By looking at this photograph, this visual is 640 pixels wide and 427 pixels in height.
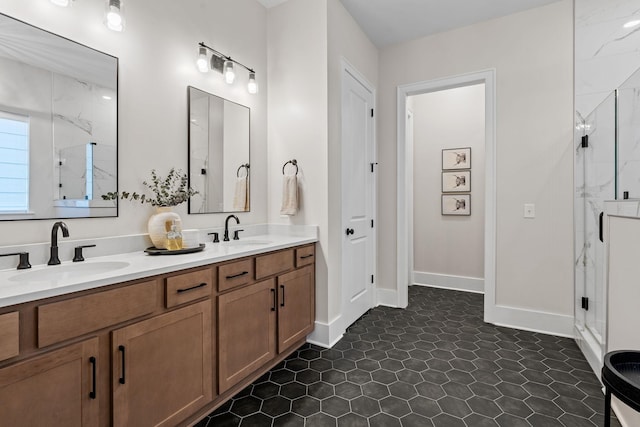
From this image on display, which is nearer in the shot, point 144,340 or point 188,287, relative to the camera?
point 144,340

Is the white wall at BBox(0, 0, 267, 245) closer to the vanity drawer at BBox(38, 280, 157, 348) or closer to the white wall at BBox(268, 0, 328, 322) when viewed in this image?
the white wall at BBox(268, 0, 328, 322)

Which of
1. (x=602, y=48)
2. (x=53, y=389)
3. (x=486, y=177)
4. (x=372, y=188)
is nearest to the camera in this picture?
(x=53, y=389)

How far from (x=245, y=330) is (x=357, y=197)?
1788mm

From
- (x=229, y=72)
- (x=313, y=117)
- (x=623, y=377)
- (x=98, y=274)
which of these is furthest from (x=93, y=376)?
(x=313, y=117)

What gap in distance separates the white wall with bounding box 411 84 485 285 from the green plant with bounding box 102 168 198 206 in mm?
3421

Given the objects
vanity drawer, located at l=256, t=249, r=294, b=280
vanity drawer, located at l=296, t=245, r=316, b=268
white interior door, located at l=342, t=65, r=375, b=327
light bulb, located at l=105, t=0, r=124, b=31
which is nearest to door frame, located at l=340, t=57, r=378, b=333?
white interior door, located at l=342, t=65, r=375, b=327

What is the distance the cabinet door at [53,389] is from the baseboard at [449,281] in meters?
4.10

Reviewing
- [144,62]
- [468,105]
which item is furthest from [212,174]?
[468,105]

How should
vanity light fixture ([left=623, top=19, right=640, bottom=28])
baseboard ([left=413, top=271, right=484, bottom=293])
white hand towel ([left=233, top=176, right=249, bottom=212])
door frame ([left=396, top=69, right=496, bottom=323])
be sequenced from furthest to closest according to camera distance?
baseboard ([left=413, top=271, right=484, bottom=293]) < door frame ([left=396, top=69, right=496, bottom=323]) < white hand towel ([left=233, top=176, right=249, bottom=212]) < vanity light fixture ([left=623, top=19, right=640, bottom=28])

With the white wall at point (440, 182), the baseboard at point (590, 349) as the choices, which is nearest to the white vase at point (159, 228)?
the baseboard at point (590, 349)

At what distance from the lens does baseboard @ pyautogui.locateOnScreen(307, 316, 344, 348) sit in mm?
Answer: 2664

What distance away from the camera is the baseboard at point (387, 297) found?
3.64 metres

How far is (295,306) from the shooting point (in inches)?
96.6

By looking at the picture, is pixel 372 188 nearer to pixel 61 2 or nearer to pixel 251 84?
pixel 251 84
